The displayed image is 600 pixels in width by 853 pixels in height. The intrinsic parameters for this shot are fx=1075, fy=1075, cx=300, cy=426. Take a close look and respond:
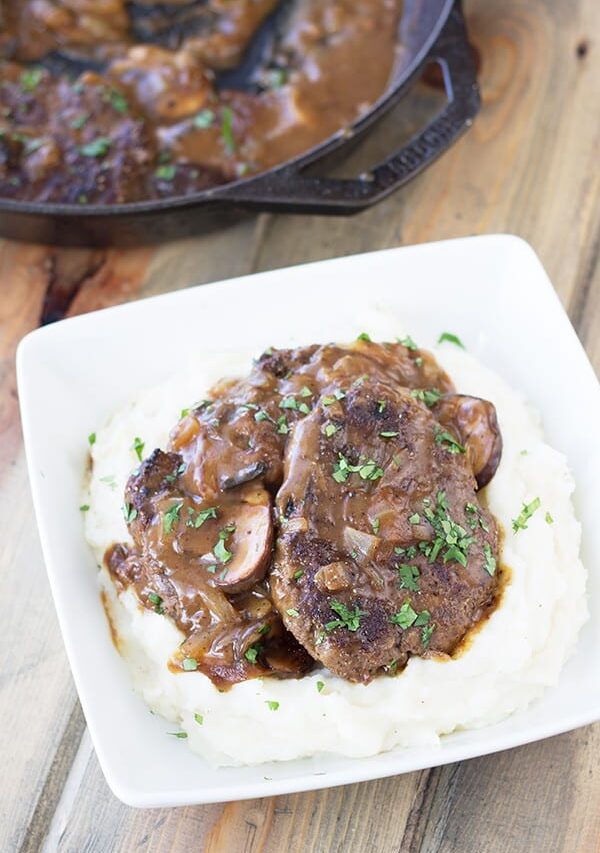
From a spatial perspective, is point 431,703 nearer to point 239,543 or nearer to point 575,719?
point 575,719

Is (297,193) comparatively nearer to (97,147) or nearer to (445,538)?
(97,147)

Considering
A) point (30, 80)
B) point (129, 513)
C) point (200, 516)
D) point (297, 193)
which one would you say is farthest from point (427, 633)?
point (30, 80)

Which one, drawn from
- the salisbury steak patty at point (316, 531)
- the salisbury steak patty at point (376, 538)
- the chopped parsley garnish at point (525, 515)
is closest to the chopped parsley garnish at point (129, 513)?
the salisbury steak patty at point (316, 531)

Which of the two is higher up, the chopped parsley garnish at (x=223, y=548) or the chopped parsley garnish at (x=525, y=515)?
the chopped parsley garnish at (x=525, y=515)

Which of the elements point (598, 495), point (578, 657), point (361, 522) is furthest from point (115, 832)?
point (598, 495)

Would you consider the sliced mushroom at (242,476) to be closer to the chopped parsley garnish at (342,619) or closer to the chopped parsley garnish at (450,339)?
the chopped parsley garnish at (342,619)

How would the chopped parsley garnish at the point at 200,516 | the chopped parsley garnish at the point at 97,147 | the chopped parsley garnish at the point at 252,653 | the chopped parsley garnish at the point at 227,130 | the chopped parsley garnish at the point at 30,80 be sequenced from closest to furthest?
the chopped parsley garnish at the point at 252,653 < the chopped parsley garnish at the point at 200,516 < the chopped parsley garnish at the point at 97,147 < the chopped parsley garnish at the point at 227,130 < the chopped parsley garnish at the point at 30,80

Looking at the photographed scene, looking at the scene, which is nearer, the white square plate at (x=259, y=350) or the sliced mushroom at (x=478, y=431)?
the white square plate at (x=259, y=350)
